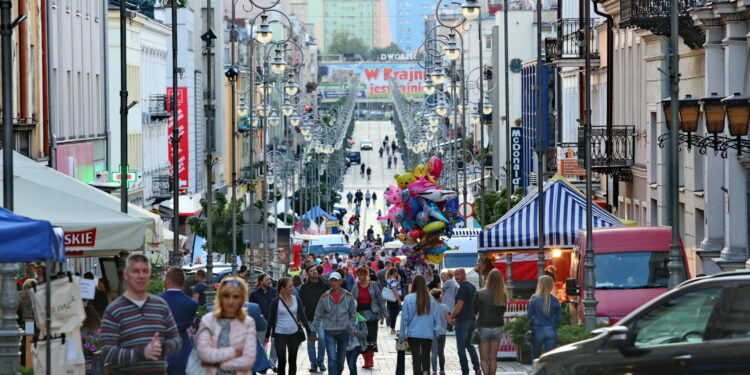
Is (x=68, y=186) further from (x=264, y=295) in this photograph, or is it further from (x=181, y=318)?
(x=181, y=318)

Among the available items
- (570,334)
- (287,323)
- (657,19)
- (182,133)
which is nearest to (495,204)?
(657,19)

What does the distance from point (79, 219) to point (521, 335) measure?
6.98 meters

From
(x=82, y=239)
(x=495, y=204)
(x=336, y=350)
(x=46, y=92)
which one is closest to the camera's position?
(x=82, y=239)

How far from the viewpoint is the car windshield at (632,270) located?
23.8m

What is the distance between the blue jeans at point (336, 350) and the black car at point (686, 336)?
912 cm

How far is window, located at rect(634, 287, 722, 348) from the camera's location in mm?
12102

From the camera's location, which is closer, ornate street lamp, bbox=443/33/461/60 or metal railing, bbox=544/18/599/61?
ornate street lamp, bbox=443/33/461/60

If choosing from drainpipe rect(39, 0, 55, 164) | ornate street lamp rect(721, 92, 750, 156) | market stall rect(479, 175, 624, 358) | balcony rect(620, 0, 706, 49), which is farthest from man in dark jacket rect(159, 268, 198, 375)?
drainpipe rect(39, 0, 55, 164)

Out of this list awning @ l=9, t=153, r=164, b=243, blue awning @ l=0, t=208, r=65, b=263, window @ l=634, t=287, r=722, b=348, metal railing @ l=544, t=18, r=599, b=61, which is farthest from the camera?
metal railing @ l=544, t=18, r=599, b=61

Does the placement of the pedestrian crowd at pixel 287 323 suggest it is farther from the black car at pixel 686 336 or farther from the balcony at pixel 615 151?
the balcony at pixel 615 151

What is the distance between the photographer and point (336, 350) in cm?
2181

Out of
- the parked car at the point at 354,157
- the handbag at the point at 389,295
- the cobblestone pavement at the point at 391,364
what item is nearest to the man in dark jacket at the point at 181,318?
the cobblestone pavement at the point at 391,364

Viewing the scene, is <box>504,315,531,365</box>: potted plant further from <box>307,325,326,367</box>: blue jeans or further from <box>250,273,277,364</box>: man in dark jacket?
<box>250,273,277,364</box>: man in dark jacket

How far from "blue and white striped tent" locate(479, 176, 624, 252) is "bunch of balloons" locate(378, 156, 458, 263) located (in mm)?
6169
